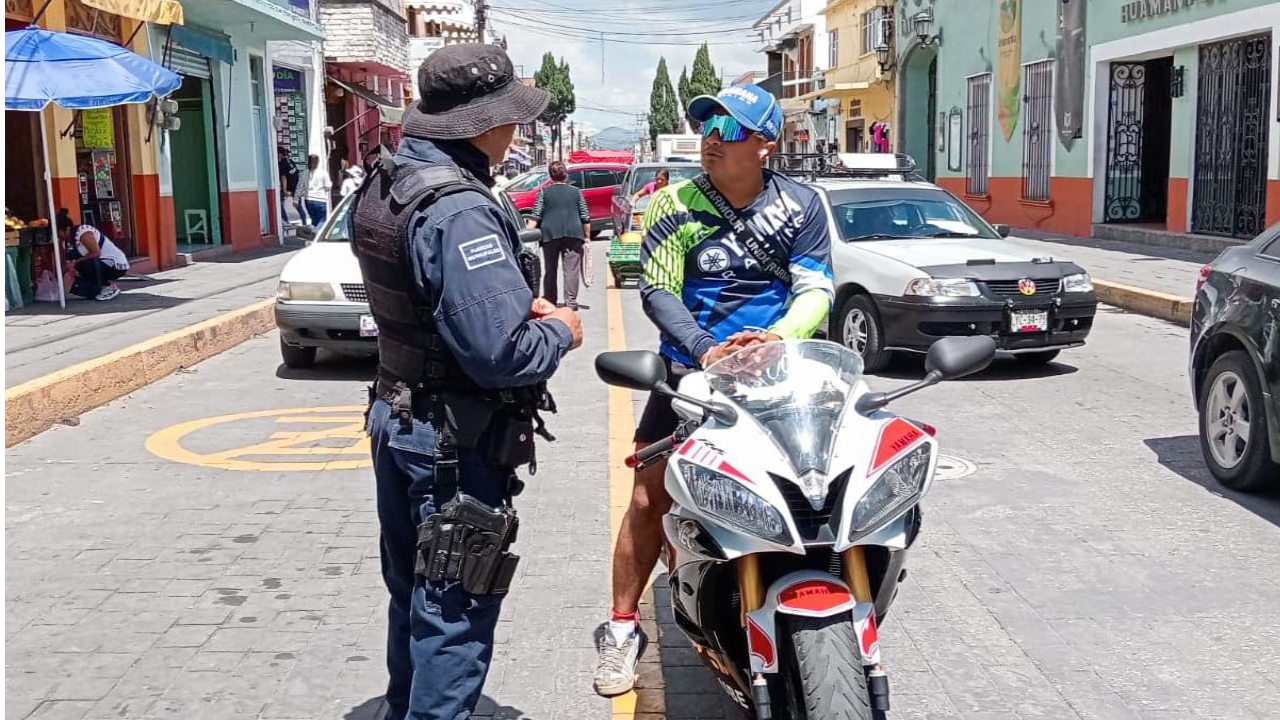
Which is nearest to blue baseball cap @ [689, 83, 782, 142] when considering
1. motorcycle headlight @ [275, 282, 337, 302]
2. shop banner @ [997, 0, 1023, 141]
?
motorcycle headlight @ [275, 282, 337, 302]

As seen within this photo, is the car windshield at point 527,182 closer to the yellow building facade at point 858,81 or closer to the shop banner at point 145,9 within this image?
the yellow building facade at point 858,81

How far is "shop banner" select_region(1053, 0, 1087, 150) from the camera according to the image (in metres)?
23.1

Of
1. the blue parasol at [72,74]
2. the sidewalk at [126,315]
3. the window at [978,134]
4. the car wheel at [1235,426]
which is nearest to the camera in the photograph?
the car wheel at [1235,426]

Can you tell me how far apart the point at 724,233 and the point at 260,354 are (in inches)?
335

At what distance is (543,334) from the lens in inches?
114

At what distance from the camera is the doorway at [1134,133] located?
22422 mm

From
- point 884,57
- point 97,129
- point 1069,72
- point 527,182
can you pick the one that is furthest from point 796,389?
point 884,57

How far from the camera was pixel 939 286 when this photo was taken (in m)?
9.37

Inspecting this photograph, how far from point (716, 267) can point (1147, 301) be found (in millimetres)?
11045

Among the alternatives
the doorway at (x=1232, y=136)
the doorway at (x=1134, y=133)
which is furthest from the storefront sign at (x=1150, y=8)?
the doorway at (x=1134, y=133)

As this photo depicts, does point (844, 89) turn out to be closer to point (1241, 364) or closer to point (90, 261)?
point (90, 261)

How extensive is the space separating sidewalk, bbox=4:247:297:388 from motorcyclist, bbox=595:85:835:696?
5910 mm

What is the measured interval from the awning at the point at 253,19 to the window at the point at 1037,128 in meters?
13.9

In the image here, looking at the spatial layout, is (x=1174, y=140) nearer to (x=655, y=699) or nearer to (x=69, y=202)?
(x=69, y=202)
